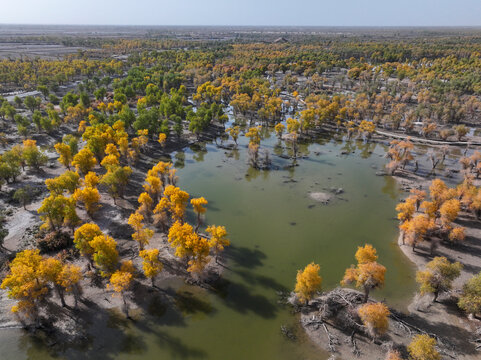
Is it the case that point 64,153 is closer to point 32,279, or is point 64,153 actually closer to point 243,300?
point 32,279

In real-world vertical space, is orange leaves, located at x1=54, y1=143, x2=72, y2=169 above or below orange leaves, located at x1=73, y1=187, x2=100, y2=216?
above

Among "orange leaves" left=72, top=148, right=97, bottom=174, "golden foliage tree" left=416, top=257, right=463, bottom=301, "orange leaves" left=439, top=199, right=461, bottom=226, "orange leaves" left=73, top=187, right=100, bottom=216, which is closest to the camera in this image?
"golden foliage tree" left=416, top=257, right=463, bottom=301

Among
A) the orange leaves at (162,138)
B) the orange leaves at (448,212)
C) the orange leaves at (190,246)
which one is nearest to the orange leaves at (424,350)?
the orange leaves at (190,246)

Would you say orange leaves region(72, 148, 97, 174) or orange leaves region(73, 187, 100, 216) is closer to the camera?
orange leaves region(73, 187, 100, 216)

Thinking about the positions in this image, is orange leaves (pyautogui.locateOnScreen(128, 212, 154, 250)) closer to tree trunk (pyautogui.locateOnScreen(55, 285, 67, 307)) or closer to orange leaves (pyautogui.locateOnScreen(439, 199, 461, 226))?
tree trunk (pyautogui.locateOnScreen(55, 285, 67, 307))

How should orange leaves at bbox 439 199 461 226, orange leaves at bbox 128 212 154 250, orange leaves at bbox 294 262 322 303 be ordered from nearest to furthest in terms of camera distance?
1. orange leaves at bbox 294 262 322 303
2. orange leaves at bbox 128 212 154 250
3. orange leaves at bbox 439 199 461 226

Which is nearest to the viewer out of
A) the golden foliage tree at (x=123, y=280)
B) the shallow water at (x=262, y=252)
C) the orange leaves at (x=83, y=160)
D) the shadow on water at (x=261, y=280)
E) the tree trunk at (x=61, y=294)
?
the shallow water at (x=262, y=252)

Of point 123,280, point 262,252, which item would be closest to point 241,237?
point 262,252

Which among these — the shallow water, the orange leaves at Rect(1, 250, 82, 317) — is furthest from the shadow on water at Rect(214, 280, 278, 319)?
the orange leaves at Rect(1, 250, 82, 317)

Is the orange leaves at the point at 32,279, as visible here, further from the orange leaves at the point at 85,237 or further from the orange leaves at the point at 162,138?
the orange leaves at the point at 162,138
